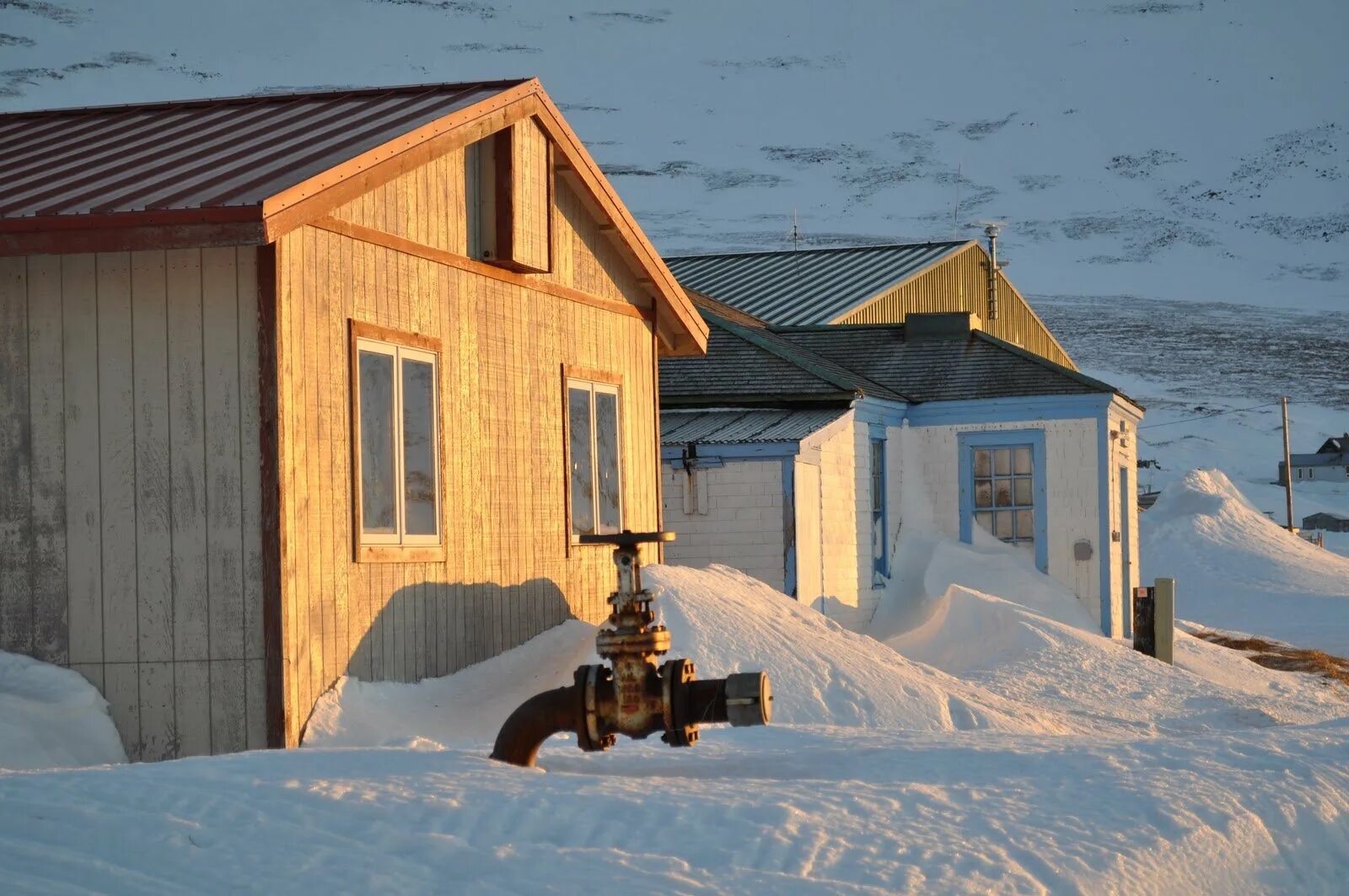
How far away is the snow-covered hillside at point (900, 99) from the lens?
122 metres

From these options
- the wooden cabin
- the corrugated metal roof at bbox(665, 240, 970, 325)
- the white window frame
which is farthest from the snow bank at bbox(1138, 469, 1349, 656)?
the wooden cabin

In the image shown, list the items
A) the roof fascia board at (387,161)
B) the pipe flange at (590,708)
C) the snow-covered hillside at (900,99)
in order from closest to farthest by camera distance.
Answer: the pipe flange at (590,708)
the roof fascia board at (387,161)
the snow-covered hillside at (900,99)

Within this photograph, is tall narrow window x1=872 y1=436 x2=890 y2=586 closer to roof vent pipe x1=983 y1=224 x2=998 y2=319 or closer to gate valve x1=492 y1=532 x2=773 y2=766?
gate valve x1=492 y1=532 x2=773 y2=766

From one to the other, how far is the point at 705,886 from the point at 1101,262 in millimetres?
119406

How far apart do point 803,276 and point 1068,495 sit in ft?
45.6

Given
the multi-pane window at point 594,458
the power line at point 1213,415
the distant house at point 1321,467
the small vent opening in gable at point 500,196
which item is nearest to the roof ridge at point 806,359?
the multi-pane window at point 594,458

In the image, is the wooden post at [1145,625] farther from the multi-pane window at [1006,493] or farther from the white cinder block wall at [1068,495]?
the multi-pane window at [1006,493]

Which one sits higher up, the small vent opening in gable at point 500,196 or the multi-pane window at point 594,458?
the small vent opening in gable at point 500,196

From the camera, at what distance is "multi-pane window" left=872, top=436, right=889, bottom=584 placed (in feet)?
68.5

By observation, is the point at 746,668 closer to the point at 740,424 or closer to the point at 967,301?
the point at 740,424

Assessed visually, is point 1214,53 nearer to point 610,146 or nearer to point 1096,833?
point 610,146

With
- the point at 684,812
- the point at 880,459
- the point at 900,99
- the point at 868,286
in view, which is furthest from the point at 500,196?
the point at 900,99

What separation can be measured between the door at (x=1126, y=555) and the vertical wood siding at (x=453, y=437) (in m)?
8.92

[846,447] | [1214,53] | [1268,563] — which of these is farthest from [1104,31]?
[846,447]
